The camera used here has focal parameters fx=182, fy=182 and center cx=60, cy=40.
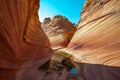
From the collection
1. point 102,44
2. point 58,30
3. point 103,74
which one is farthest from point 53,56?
point 58,30

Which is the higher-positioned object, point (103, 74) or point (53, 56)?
point (53, 56)

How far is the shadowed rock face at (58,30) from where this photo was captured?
39.7 feet

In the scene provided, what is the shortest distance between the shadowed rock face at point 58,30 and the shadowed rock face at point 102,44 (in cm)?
381

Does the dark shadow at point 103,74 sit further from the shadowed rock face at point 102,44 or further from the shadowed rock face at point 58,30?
the shadowed rock face at point 58,30

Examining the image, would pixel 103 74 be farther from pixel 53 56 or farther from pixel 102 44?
pixel 53 56

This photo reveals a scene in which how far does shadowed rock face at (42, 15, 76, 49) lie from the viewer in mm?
12086

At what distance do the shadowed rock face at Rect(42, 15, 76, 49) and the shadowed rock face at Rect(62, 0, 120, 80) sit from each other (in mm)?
3806

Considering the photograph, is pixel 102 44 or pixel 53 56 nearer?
pixel 102 44

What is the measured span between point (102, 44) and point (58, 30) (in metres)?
7.98

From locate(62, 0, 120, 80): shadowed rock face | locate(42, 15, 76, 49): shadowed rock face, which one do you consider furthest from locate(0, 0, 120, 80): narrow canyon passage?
locate(42, 15, 76, 49): shadowed rock face

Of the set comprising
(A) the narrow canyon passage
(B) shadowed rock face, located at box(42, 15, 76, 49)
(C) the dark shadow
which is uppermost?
(B) shadowed rock face, located at box(42, 15, 76, 49)

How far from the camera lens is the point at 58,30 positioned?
13.5m

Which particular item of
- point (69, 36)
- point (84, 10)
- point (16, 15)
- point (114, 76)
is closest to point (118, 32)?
point (114, 76)

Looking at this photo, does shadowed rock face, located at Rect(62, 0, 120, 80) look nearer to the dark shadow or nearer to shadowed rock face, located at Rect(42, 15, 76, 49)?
the dark shadow
